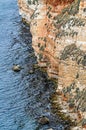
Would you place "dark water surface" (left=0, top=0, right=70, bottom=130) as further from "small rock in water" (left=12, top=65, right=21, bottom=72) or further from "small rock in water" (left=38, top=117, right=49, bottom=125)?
"small rock in water" (left=12, top=65, right=21, bottom=72)

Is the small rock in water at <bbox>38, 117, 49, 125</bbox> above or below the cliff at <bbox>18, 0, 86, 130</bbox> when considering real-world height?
below

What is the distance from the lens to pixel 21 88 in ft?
231

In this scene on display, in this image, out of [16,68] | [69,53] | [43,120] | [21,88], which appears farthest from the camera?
[16,68]

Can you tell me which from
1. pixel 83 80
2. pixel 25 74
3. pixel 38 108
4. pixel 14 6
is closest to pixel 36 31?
pixel 25 74

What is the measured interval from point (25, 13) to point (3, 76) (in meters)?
30.6

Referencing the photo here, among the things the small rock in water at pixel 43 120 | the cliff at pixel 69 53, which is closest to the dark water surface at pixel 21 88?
the small rock in water at pixel 43 120

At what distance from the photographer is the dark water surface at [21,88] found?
61000 millimetres

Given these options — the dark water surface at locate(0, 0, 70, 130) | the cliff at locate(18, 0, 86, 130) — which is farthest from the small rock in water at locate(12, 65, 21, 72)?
the cliff at locate(18, 0, 86, 130)

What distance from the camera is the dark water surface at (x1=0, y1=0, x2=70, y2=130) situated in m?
61.0

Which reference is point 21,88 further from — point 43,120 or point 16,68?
point 43,120

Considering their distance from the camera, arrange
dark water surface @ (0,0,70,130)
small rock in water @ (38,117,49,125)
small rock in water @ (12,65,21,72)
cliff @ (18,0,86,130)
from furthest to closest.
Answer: small rock in water @ (12,65,21,72) → dark water surface @ (0,0,70,130) → small rock in water @ (38,117,49,125) → cliff @ (18,0,86,130)

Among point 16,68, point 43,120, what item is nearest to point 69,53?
point 43,120

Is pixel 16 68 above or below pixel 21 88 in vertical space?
above

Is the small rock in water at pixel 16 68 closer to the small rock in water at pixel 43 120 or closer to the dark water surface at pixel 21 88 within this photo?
the dark water surface at pixel 21 88
